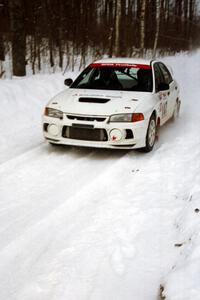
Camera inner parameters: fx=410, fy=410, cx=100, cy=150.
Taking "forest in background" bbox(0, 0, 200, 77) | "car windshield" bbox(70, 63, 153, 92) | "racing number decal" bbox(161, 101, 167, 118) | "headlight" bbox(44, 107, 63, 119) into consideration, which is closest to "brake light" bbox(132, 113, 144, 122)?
"car windshield" bbox(70, 63, 153, 92)

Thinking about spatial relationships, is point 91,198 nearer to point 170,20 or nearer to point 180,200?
point 180,200

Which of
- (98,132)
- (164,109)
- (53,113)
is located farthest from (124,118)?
(164,109)

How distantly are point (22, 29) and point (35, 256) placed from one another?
33.0ft

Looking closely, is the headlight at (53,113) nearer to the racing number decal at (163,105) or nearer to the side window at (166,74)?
the racing number decal at (163,105)

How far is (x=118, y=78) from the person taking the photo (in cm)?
748

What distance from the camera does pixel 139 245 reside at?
3.81 meters

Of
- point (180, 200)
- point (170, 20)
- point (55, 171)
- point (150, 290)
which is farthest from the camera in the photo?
point (170, 20)

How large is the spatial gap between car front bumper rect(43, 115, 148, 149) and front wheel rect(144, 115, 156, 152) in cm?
22

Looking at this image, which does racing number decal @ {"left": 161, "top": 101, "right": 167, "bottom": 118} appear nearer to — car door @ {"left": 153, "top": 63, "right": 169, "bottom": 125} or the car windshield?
car door @ {"left": 153, "top": 63, "right": 169, "bottom": 125}

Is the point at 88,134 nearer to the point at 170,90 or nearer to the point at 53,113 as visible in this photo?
the point at 53,113

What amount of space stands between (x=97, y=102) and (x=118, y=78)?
3.89 ft

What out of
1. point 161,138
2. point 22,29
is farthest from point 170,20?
point 161,138

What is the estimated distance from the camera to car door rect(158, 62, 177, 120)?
826 cm

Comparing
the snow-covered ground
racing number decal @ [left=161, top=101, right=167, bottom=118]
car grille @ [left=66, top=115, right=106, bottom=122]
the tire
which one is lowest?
the snow-covered ground
